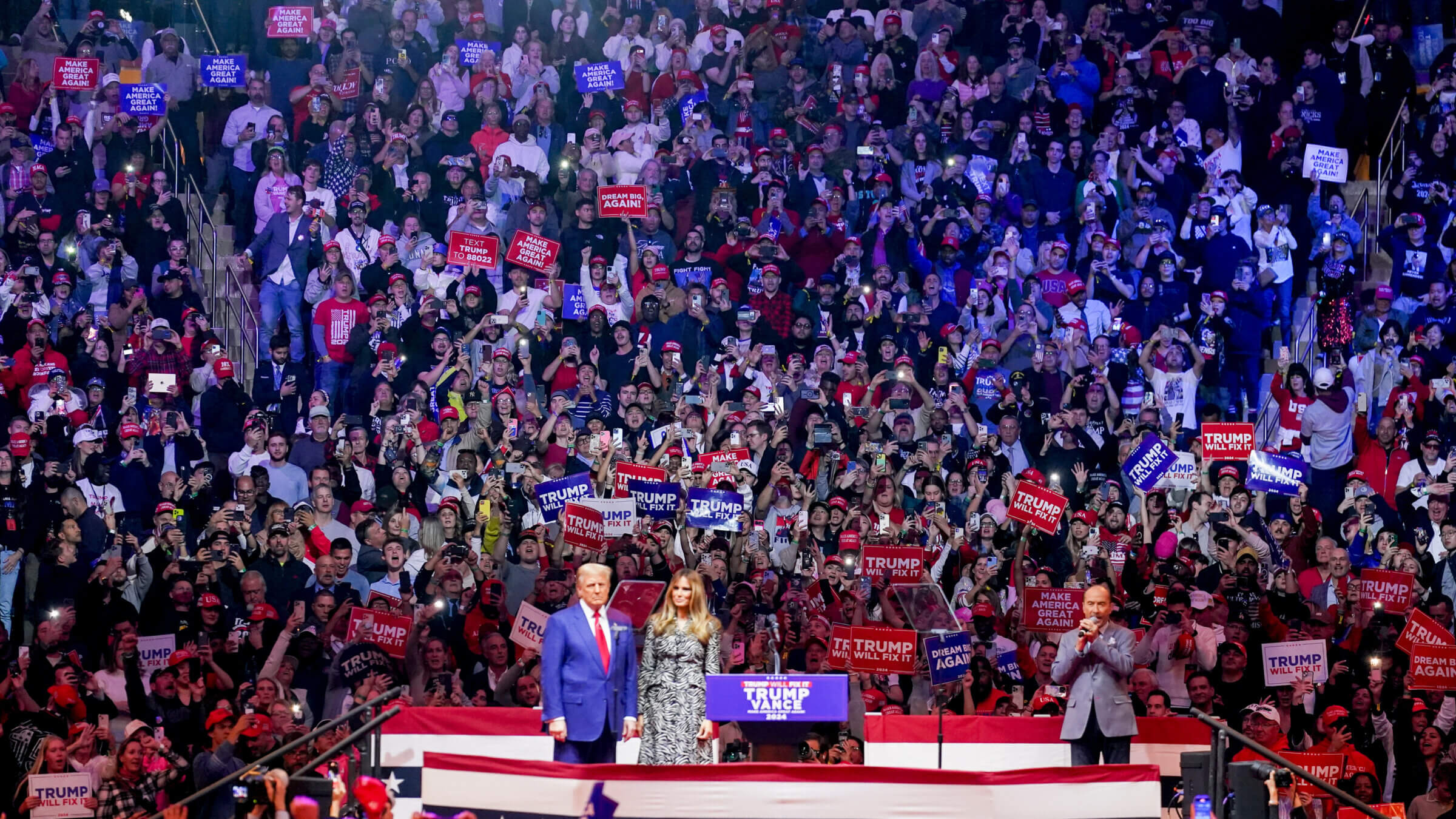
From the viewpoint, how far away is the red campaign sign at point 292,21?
2167 cm

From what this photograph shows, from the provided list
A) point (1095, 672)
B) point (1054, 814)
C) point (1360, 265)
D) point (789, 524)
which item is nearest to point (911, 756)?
point (1095, 672)

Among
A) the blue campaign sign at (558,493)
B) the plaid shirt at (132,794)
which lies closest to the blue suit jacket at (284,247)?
the blue campaign sign at (558,493)

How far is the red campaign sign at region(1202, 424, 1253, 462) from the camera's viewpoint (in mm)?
17281

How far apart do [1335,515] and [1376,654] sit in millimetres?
2944

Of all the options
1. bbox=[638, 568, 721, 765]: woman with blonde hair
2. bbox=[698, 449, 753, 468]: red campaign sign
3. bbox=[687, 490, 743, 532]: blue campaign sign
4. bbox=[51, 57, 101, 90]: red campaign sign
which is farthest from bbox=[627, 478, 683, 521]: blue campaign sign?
bbox=[51, 57, 101, 90]: red campaign sign

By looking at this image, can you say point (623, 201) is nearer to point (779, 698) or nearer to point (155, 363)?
point (155, 363)

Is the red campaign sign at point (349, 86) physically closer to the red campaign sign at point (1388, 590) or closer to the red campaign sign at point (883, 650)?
the red campaign sign at point (883, 650)

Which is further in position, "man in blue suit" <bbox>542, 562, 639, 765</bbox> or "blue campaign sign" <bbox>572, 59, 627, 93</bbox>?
"blue campaign sign" <bbox>572, 59, 627, 93</bbox>

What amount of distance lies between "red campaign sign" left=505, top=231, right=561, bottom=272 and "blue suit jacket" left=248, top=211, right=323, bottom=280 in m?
1.83

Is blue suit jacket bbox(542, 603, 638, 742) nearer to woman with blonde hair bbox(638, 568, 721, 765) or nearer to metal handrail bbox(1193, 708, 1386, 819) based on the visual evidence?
woman with blonde hair bbox(638, 568, 721, 765)

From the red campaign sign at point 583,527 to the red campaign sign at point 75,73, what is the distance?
331 inches

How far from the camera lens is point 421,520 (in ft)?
54.0

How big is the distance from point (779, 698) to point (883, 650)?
2742mm

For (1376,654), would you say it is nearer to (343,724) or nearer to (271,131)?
(343,724)
